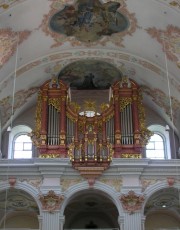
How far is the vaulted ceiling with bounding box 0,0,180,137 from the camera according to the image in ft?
56.8

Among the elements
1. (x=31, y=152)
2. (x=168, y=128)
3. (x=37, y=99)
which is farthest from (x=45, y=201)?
(x=168, y=128)

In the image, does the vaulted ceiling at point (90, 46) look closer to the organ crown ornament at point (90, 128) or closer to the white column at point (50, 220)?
the organ crown ornament at point (90, 128)

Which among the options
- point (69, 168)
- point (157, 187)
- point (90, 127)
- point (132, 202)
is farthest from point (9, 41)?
point (157, 187)

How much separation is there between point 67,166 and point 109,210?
4.60 m

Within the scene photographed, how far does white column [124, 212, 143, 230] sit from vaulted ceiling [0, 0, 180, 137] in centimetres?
548

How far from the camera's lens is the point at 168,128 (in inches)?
852

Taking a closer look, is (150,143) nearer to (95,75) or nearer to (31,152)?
(95,75)

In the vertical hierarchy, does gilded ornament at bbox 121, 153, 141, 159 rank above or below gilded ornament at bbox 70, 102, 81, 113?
below

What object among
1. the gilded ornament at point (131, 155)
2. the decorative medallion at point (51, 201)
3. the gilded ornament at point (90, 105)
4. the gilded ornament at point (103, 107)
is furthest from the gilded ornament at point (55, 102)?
the decorative medallion at point (51, 201)

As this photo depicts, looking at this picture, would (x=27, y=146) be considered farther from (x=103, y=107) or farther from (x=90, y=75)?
(x=90, y=75)

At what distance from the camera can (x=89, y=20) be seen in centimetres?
1806

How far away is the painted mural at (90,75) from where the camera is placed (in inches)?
829

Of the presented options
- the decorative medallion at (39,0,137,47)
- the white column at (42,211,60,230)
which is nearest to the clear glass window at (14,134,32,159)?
the white column at (42,211,60,230)

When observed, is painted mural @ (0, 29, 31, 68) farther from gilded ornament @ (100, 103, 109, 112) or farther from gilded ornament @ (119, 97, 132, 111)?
gilded ornament @ (119, 97, 132, 111)
